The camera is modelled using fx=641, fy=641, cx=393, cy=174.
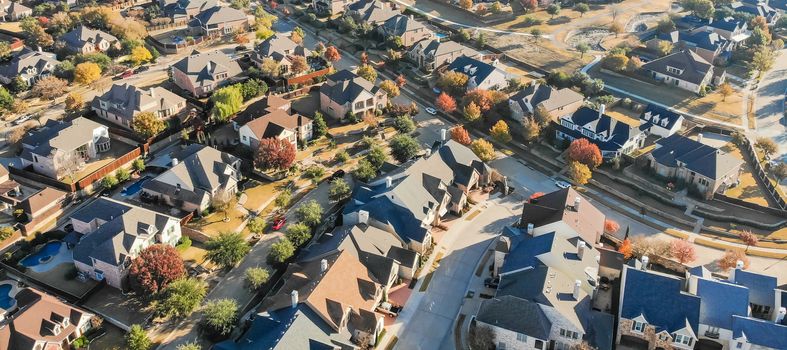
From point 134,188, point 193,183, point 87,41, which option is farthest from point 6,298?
point 87,41

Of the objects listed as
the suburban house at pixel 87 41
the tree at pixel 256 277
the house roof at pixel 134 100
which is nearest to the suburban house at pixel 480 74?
the house roof at pixel 134 100

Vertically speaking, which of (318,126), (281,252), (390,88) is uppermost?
(390,88)

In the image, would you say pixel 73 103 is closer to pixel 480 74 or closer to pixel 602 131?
pixel 480 74

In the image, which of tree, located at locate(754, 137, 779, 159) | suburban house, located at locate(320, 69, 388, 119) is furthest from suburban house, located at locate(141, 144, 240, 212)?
tree, located at locate(754, 137, 779, 159)

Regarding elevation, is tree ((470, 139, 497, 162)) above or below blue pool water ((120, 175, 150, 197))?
above

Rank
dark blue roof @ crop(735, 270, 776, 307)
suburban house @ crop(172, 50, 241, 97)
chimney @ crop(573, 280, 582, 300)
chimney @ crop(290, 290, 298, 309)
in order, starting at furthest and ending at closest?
1. suburban house @ crop(172, 50, 241, 97)
2. dark blue roof @ crop(735, 270, 776, 307)
3. chimney @ crop(573, 280, 582, 300)
4. chimney @ crop(290, 290, 298, 309)

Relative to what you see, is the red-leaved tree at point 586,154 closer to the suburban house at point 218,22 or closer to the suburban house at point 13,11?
the suburban house at point 218,22

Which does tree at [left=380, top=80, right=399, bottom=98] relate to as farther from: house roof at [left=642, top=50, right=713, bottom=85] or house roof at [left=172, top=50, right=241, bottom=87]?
house roof at [left=642, top=50, right=713, bottom=85]

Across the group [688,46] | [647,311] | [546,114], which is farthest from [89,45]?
[688,46]
